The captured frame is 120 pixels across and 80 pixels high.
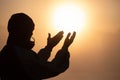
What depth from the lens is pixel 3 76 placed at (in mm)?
1255

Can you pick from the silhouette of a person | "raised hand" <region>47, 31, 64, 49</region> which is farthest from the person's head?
"raised hand" <region>47, 31, 64, 49</region>

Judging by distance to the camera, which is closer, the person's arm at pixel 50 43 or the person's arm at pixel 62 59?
the person's arm at pixel 62 59

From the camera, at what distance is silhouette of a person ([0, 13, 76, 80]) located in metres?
1.21

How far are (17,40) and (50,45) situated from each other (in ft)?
0.50

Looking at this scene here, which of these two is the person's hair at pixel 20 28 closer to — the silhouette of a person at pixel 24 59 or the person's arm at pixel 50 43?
the silhouette of a person at pixel 24 59

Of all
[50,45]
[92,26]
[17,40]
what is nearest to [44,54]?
[50,45]

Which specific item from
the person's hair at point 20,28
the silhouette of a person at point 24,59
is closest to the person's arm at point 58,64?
the silhouette of a person at point 24,59

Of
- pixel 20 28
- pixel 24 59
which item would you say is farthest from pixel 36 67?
pixel 20 28

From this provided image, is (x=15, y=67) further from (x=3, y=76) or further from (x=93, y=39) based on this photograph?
(x=93, y=39)

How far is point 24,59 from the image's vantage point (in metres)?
1.21

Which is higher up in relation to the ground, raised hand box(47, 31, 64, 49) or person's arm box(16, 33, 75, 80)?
raised hand box(47, 31, 64, 49)

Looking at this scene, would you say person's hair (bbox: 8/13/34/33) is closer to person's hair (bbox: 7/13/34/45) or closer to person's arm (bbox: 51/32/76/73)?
person's hair (bbox: 7/13/34/45)

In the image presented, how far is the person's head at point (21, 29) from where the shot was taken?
4.14ft

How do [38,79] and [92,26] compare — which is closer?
[38,79]
